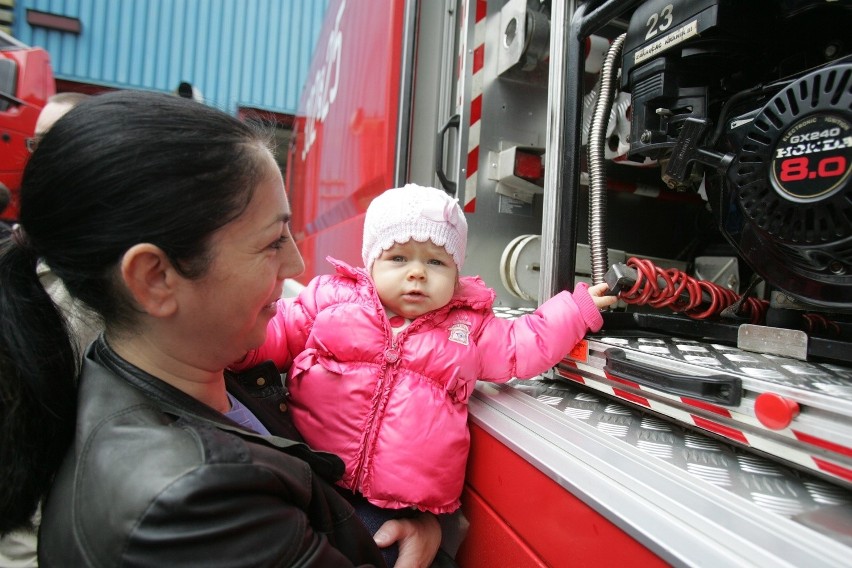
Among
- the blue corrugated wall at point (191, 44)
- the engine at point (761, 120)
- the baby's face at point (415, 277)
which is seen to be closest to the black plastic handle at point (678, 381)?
the engine at point (761, 120)

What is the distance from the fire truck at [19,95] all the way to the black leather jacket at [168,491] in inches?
151

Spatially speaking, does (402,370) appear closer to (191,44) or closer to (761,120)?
(761,120)

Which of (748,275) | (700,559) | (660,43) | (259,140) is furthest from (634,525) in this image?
(748,275)

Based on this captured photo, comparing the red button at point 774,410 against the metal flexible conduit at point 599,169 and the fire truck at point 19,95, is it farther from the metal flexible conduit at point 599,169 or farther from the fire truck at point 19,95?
the fire truck at point 19,95

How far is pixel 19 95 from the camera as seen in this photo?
4.21 m

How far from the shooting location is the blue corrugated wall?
6938 mm

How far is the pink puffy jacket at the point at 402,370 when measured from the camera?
1096 mm

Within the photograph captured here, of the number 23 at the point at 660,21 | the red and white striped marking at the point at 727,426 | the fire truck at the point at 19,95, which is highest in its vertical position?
the fire truck at the point at 19,95

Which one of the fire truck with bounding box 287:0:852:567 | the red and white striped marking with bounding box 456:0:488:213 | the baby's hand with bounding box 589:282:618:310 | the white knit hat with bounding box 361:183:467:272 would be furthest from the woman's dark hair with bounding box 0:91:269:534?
the red and white striped marking with bounding box 456:0:488:213

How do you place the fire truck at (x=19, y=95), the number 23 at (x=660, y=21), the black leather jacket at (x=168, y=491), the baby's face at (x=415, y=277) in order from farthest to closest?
the fire truck at (x=19, y=95) < the baby's face at (x=415, y=277) < the number 23 at (x=660, y=21) < the black leather jacket at (x=168, y=491)

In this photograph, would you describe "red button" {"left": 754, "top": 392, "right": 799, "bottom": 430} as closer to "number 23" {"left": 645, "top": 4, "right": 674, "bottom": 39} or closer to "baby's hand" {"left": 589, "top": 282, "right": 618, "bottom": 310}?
"baby's hand" {"left": 589, "top": 282, "right": 618, "bottom": 310}

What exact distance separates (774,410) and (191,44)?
27.8ft

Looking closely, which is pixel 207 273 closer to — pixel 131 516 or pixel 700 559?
pixel 131 516

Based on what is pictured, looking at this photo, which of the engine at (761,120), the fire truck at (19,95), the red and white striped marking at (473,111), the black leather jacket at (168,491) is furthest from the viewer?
the fire truck at (19,95)
